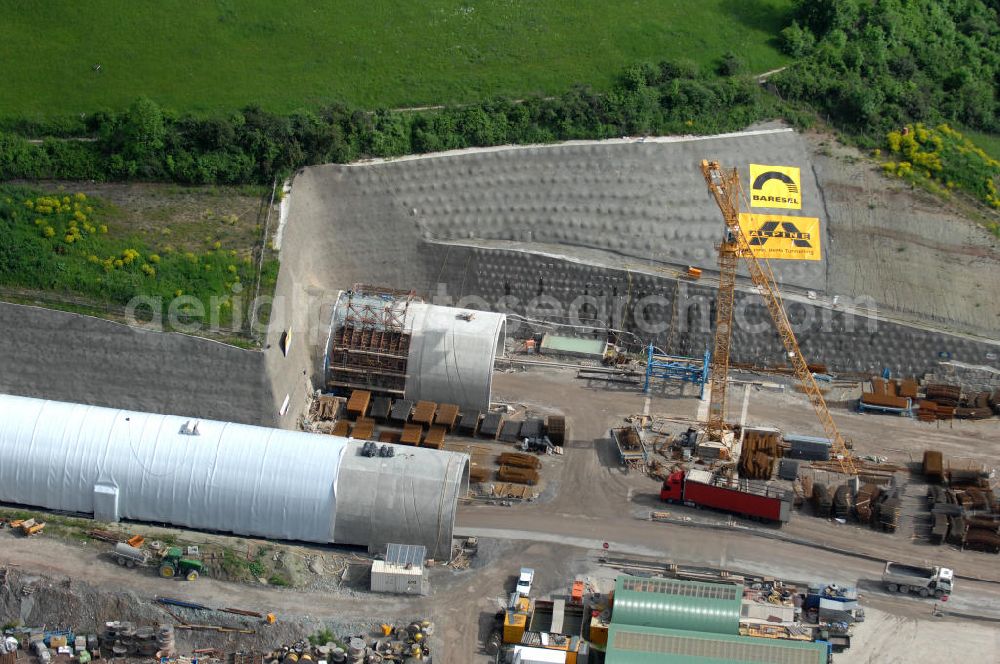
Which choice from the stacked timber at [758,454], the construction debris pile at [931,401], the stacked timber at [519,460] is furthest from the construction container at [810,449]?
the stacked timber at [519,460]

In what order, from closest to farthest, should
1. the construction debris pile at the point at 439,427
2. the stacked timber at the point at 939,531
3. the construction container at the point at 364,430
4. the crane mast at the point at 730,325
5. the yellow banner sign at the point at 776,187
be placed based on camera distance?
the stacked timber at the point at 939,531 < the crane mast at the point at 730,325 < the construction debris pile at the point at 439,427 < the construction container at the point at 364,430 < the yellow banner sign at the point at 776,187

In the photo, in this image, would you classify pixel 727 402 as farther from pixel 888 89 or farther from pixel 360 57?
pixel 360 57

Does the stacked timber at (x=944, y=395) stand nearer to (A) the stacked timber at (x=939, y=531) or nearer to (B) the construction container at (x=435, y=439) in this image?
(A) the stacked timber at (x=939, y=531)

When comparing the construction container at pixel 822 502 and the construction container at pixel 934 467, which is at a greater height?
the construction container at pixel 934 467

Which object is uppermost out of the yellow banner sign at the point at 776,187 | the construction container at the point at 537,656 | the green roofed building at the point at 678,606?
the yellow banner sign at the point at 776,187

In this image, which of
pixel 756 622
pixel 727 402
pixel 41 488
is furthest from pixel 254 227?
pixel 756 622

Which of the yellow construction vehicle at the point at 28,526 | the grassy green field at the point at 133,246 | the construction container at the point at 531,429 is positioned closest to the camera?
the yellow construction vehicle at the point at 28,526

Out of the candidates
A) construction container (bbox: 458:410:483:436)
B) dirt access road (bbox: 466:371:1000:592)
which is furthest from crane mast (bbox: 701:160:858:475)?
construction container (bbox: 458:410:483:436)

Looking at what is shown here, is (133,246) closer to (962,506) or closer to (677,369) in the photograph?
(677,369)
